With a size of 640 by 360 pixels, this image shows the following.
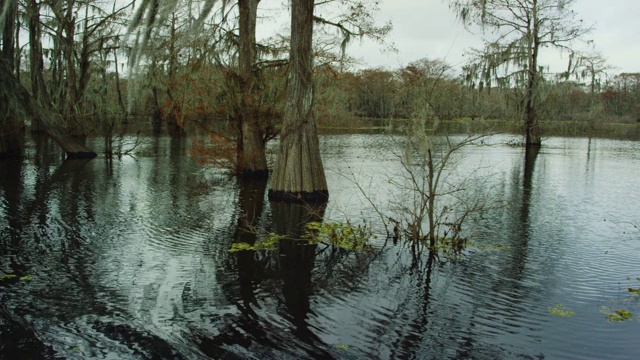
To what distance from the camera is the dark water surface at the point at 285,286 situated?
4.91m

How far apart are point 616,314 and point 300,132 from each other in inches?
291

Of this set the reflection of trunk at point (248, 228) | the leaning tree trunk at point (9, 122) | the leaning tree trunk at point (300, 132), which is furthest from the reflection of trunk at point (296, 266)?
the leaning tree trunk at point (9, 122)

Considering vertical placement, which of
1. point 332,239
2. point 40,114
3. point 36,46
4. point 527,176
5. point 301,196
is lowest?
point 332,239

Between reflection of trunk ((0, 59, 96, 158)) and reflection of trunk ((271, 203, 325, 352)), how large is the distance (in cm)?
948

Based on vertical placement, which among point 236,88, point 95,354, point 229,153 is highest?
point 236,88

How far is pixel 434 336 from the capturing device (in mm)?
5156

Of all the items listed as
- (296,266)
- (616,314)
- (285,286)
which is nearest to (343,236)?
(296,266)

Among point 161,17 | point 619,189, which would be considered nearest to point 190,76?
point 161,17

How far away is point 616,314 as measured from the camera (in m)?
5.79

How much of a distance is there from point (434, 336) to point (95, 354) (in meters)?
3.04

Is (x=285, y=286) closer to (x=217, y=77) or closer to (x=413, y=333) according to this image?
(x=413, y=333)

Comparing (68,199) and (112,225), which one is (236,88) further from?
(112,225)

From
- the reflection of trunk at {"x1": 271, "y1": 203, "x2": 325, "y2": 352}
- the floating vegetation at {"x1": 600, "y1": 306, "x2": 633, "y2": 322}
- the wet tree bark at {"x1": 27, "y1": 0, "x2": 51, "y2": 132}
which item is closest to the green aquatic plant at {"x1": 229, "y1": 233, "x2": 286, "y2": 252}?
the reflection of trunk at {"x1": 271, "y1": 203, "x2": 325, "y2": 352}

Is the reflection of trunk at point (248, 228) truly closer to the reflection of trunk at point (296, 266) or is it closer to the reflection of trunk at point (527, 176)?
the reflection of trunk at point (296, 266)
